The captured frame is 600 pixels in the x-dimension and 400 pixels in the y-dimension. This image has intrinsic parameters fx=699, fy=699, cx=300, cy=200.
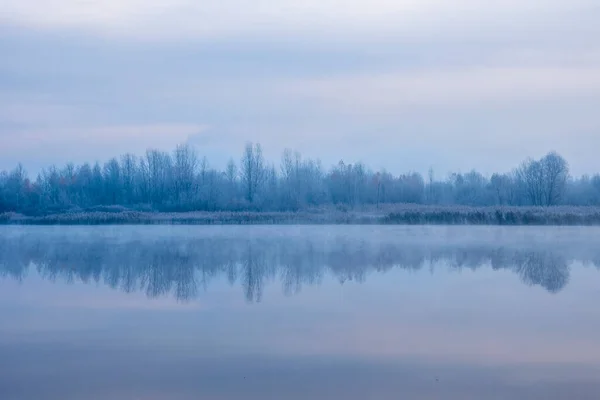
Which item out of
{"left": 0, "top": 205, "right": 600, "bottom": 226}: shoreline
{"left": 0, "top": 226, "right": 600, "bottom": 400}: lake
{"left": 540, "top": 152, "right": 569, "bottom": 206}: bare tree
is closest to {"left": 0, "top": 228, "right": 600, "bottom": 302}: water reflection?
{"left": 0, "top": 226, "right": 600, "bottom": 400}: lake

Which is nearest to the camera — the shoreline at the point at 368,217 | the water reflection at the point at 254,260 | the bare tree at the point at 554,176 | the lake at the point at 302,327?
the lake at the point at 302,327

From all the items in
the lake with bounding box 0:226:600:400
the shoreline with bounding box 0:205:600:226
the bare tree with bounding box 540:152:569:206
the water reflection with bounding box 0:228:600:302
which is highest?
the bare tree with bounding box 540:152:569:206

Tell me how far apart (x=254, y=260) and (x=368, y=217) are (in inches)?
755

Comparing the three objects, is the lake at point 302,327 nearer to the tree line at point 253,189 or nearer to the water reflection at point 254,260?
the water reflection at point 254,260

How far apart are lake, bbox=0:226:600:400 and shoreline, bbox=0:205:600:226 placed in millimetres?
13660

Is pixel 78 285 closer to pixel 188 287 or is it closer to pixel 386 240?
pixel 188 287

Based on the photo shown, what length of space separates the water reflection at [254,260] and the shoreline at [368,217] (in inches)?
376

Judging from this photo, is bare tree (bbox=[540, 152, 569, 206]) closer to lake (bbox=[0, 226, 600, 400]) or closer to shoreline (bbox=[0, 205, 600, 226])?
shoreline (bbox=[0, 205, 600, 226])

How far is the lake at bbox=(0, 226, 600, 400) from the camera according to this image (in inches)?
222

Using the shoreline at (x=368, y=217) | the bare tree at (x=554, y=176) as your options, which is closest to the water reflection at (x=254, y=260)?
the shoreline at (x=368, y=217)

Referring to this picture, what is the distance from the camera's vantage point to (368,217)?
33.6m

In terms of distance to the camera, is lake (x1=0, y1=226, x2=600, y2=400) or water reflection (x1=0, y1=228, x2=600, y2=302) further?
water reflection (x1=0, y1=228, x2=600, y2=302)

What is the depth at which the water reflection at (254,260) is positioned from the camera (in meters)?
11.8

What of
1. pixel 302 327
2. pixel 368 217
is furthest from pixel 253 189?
pixel 302 327
